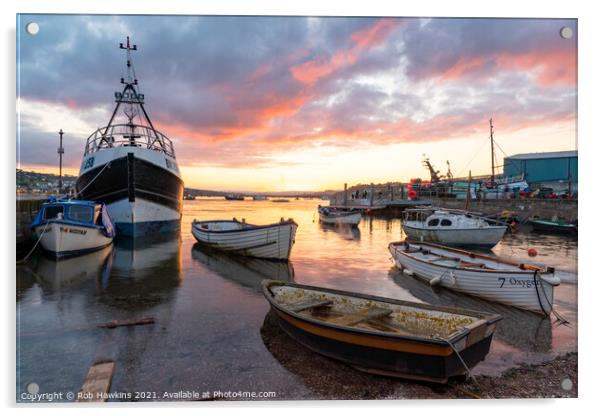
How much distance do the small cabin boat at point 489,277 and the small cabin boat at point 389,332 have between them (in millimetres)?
4380

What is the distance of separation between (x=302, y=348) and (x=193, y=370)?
2.14m

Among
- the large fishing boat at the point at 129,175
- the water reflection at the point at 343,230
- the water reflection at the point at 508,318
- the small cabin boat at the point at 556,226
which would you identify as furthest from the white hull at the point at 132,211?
the small cabin boat at the point at 556,226

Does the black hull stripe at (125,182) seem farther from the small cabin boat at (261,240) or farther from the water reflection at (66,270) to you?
the small cabin boat at (261,240)

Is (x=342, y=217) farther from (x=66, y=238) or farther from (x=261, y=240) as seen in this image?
(x=66, y=238)

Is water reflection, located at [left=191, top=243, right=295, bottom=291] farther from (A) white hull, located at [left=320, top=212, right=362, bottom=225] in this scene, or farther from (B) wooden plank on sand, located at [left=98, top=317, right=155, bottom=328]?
(A) white hull, located at [left=320, top=212, right=362, bottom=225]

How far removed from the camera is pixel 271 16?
6270 millimetres

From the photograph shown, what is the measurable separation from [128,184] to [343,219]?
73.9 ft

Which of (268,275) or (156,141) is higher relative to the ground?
(156,141)

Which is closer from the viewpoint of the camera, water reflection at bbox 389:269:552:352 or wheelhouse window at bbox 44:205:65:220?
water reflection at bbox 389:269:552:352

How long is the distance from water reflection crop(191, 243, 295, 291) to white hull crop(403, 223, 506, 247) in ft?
32.2

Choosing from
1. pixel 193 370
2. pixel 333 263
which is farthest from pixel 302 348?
pixel 333 263

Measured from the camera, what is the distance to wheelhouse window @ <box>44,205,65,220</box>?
17.9m

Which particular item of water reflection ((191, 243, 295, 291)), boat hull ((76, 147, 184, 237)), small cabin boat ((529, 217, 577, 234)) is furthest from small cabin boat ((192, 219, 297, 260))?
small cabin boat ((529, 217, 577, 234))

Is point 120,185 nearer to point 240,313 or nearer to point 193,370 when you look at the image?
point 240,313
